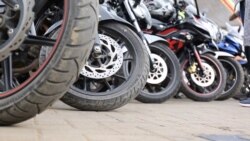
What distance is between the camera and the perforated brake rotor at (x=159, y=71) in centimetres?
606

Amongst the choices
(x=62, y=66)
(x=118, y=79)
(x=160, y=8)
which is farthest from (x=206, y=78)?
(x=62, y=66)

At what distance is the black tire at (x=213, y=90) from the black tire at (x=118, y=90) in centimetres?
267

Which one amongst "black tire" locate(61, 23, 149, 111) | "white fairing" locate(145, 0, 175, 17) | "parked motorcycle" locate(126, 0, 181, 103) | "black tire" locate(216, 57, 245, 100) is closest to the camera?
"black tire" locate(61, 23, 149, 111)

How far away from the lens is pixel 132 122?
347 cm

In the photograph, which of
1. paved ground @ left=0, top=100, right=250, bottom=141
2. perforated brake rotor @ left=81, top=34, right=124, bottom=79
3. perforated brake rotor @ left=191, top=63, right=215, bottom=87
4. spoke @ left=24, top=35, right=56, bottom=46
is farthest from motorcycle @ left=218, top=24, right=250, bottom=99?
spoke @ left=24, top=35, right=56, bottom=46

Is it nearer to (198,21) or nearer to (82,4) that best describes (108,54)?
(82,4)

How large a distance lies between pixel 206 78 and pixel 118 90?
3225mm

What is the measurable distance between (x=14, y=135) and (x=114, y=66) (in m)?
1.92

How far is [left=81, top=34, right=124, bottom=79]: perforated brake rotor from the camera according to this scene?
426 cm

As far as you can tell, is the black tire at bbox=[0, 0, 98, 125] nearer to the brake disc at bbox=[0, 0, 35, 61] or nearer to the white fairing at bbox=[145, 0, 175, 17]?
the brake disc at bbox=[0, 0, 35, 61]

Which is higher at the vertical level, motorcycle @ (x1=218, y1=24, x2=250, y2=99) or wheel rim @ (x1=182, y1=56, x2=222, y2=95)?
motorcycle @ (x1=218, y1=24, x2=250, y2=99)

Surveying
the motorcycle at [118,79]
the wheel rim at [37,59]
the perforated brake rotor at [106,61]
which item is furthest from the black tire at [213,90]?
the wheel rim at [37,59]

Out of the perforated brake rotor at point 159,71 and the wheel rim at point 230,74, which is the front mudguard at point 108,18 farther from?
the wheel rim at point 230,74

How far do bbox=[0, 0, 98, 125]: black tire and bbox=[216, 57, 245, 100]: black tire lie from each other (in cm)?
545
